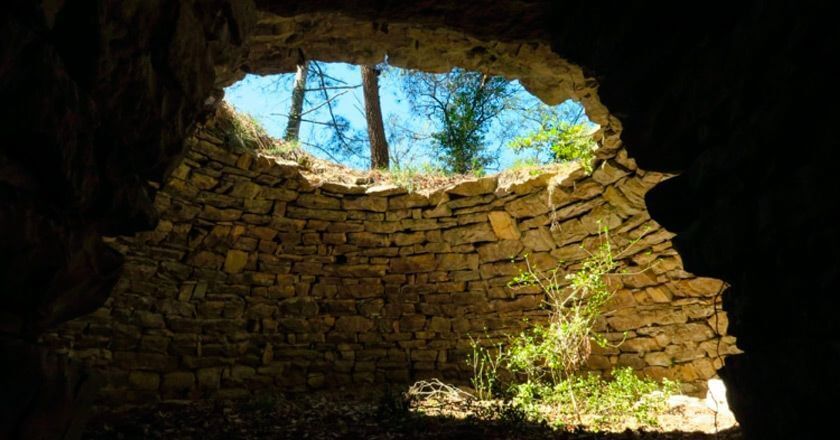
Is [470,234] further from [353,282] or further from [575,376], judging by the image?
[575,376]

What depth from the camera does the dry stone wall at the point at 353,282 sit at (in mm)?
4684

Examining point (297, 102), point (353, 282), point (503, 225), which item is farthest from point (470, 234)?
point (297, 102)

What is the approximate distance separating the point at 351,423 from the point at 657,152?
10.1ft

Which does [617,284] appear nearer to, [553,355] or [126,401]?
[553,355]

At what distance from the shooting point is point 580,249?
17.5ft

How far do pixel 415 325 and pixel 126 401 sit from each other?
9.74ft

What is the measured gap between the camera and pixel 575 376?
4.85 metres

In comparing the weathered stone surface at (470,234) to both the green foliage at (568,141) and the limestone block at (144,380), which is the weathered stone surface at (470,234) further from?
the limestone block at (144,380)

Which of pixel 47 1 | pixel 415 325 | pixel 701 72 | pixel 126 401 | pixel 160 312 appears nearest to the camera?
pixel 47 1

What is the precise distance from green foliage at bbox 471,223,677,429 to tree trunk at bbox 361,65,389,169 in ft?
11.9

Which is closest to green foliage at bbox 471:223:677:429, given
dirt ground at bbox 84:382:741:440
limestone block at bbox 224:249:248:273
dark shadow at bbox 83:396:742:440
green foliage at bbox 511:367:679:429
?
green foliage at bbox 511:367:679:429

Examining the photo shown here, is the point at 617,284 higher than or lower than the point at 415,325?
higher

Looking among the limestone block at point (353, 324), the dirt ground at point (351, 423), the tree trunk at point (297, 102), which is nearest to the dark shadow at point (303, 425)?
Result: the dirt ground at point (351, 423)

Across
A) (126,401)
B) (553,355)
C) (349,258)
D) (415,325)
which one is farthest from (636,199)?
(126,401)
